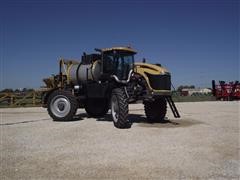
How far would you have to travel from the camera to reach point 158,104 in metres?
13.4

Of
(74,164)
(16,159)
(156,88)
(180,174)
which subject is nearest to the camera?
(180,174)

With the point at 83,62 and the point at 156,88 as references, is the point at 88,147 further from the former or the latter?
the point at 83,62

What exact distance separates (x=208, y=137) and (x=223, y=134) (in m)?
0.82

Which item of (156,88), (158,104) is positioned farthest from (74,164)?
(158,104)

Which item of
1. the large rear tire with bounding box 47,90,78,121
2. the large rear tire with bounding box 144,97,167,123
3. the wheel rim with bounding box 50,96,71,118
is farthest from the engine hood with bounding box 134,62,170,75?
the wheel rim with bounding box 50,96,71,118

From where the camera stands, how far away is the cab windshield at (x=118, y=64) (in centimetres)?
1309

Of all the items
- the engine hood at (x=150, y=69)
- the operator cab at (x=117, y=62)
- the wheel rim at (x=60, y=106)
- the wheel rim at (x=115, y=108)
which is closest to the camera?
the wheel rim at (x=115, y=108)

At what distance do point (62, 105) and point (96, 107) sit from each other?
2.21 m

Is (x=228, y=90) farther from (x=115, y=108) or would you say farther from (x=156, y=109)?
(x=115, y=108)

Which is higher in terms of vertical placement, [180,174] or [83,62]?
[83,62]

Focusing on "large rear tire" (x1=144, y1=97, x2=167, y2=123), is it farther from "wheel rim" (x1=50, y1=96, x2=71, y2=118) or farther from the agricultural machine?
"wheel rim" (x1=50, y1=96, x2=71, y2=118)

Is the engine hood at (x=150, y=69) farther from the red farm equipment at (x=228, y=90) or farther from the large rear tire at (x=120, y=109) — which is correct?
the red farm equipment at (x=228, y=90)

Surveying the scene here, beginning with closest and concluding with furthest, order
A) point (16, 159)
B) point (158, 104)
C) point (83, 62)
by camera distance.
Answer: point (16, 159)
point (158, 104)
point (83, 62)

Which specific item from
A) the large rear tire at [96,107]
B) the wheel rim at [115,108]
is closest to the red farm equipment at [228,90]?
the large rear tire at [96,107]
